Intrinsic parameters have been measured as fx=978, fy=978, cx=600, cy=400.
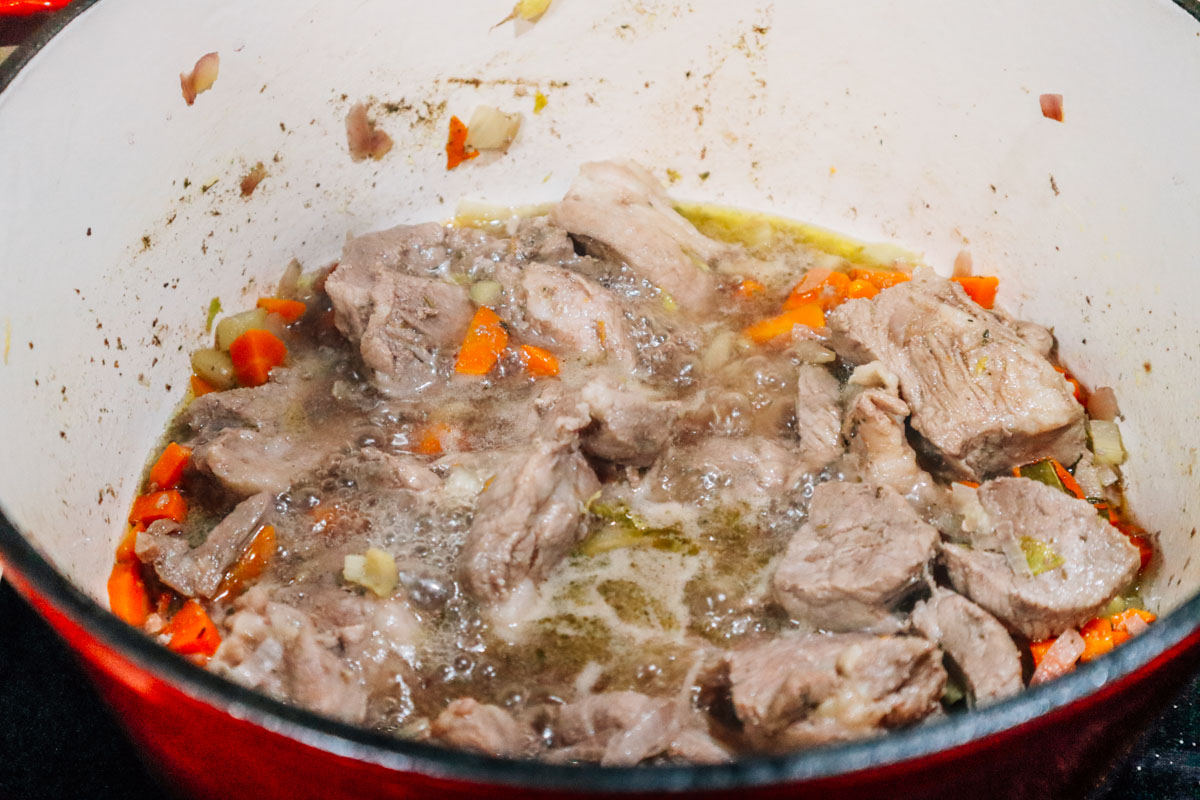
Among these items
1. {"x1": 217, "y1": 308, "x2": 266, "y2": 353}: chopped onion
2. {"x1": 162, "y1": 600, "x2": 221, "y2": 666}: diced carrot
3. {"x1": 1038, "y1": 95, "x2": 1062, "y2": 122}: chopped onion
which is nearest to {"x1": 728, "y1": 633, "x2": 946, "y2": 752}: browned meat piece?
{"x1": 162, "y1": 600, "x2": 221, "y2": 666}: diced carrot

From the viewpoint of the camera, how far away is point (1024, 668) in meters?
2.22

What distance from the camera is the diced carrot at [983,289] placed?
10.6 feet

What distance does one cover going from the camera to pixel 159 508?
8.48 feet

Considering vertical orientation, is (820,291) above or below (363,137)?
below

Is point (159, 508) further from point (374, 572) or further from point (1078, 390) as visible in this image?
point (1078, 390)

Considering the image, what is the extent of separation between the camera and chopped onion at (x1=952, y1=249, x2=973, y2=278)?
330 centimetres

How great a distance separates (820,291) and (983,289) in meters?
Answer: 0.55

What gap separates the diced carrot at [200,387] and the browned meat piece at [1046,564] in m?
2.14

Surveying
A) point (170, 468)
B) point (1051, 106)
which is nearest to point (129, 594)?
point (170, 468)

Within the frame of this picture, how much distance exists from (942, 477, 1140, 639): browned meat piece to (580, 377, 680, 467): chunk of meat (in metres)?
0.76

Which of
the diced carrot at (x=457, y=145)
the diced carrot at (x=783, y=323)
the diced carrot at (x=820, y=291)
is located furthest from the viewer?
the diced carrot at (x=457, y=145)

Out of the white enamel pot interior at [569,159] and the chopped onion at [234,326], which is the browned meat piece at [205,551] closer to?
the white enamel pot interior at [569,159]

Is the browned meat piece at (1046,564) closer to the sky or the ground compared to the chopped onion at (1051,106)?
closer to the ground

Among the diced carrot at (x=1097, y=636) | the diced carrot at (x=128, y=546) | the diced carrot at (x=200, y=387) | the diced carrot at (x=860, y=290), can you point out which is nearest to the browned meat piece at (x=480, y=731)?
the diced carrot at (x=128, y=546)
